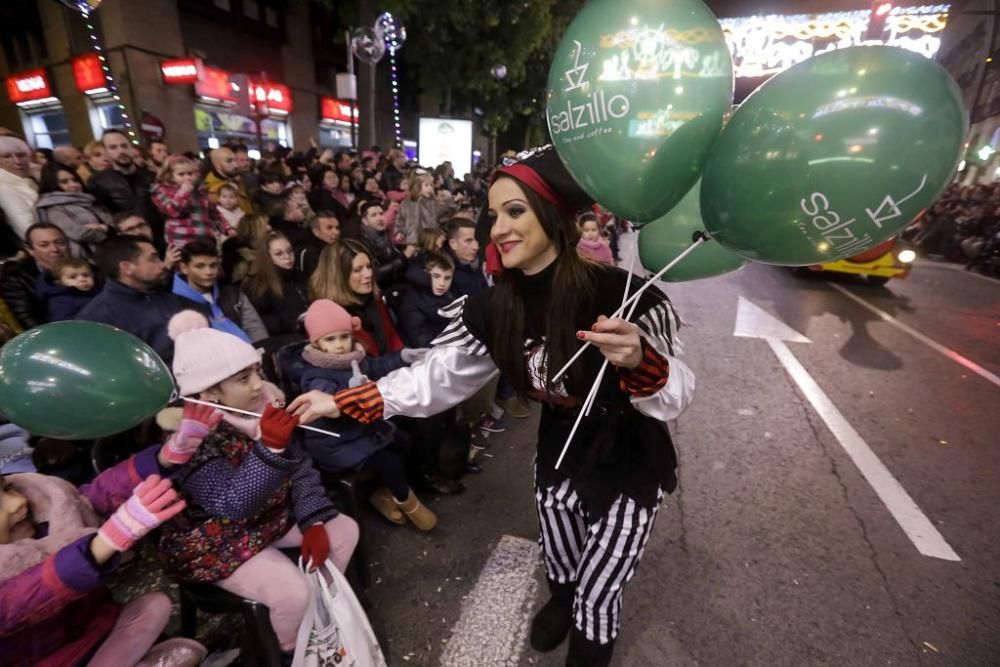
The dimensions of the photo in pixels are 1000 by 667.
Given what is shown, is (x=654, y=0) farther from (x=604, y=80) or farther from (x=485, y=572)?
(x=485, y=572)

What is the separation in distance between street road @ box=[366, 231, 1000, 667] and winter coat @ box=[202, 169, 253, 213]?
4.30 meters

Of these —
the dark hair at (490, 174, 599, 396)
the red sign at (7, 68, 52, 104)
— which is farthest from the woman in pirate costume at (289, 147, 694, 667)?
the red sign at (7, 68, 52, 104)

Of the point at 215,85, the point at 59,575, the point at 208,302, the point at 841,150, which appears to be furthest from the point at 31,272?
the point at 215,85

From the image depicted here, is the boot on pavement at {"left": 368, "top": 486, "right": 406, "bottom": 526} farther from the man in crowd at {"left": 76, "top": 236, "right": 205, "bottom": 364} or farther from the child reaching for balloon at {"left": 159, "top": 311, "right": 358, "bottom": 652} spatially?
the man in crowd at {"left": 76, "top": 236, "right": 205, "bottom": 364}

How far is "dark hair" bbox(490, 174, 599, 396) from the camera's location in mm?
1547

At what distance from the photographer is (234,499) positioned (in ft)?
5.68

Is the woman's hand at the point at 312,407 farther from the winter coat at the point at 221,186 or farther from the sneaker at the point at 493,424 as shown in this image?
the winter coat at the point at 221,186

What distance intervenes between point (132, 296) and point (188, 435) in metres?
1.66

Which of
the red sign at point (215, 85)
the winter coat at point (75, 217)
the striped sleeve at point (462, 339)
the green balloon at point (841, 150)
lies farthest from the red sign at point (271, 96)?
the green balloon at point (841, 150)

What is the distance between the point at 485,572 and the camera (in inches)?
102

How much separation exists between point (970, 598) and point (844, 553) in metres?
0.54

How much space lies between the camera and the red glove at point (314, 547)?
1690 mm

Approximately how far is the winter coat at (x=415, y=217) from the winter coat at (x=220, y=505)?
5390mm

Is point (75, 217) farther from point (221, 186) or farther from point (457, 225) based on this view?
point (457, 225)
